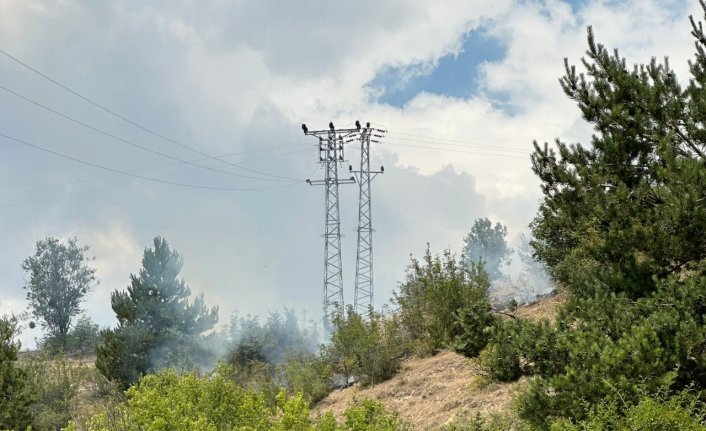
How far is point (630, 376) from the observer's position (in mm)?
6578

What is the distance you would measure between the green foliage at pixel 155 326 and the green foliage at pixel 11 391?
10443mm

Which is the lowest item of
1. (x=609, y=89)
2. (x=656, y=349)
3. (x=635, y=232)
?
(x=656, y=349)

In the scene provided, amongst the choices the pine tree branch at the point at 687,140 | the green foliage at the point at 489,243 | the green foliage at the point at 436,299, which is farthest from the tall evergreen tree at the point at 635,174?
the green foliage at the point at 489,243

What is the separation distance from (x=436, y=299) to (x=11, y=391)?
10960 millimetres

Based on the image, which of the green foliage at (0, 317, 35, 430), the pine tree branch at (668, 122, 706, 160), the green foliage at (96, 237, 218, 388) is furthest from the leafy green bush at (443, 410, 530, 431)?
the green foliage at (96, 237, 218, 388)

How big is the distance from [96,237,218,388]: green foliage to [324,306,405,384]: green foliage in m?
9.01

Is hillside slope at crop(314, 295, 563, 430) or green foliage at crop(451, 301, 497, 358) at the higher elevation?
green foliage at crop(451, 301, 497, 358)

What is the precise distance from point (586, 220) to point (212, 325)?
26.8 m

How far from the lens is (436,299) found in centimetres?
1691

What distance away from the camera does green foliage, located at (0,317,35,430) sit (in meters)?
13.5

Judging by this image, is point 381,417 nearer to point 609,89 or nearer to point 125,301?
point 609,89

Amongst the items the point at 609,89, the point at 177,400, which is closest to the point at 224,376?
the point at 177,400

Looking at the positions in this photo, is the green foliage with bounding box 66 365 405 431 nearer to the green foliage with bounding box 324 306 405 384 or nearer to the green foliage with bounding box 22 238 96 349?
the green foliage with bounding box 324 306 405 384

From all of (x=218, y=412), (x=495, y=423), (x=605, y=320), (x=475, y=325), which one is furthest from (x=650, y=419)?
(x=218, y=412)
